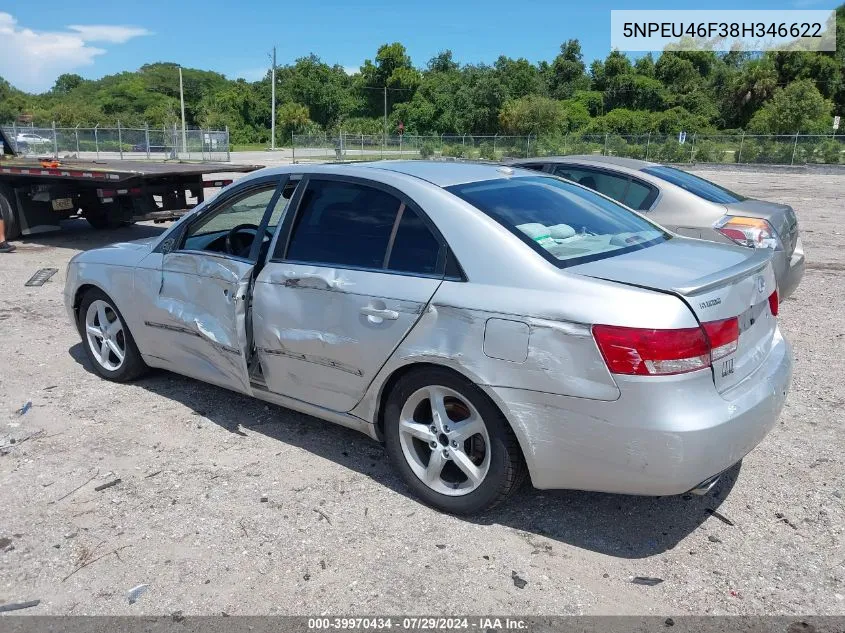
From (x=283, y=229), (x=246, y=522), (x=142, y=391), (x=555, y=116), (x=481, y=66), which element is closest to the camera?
(x=246, y=522)

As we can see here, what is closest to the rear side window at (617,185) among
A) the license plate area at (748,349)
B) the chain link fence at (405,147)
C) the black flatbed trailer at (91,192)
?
the license plate area at (748,349)

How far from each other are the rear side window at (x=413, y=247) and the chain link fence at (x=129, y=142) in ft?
119

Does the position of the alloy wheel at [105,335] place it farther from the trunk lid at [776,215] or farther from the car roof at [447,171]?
the trunk lid at [776,215]

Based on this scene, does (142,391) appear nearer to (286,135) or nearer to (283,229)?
(283,229)

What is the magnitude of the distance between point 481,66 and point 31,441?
97841 millimetres

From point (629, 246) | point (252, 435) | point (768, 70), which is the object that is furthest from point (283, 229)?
point (768, 70)

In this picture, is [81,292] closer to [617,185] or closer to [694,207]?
[617,185]

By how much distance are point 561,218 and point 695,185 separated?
4206mm

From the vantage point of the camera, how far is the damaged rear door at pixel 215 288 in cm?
409

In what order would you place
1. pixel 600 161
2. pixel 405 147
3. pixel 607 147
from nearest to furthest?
pixel 600 161 < pixel 607 147 < pixel 405 147

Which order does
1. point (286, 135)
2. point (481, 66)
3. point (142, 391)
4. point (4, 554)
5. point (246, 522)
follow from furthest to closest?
1. point (481, 66)
2. point (286, 135)
3. point (142, 391)
4. point (246, 522)
5. point (4, 554)

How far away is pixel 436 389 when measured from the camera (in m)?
3.30

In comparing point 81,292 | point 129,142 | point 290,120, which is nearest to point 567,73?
point 290,120

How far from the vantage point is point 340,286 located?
361 centimetres
